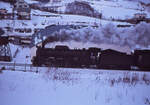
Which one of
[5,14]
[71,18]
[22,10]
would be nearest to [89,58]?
[71,18]

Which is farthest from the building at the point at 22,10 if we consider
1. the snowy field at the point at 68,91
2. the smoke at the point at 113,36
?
the snowy field at the point at 68,91

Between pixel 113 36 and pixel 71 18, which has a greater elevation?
pixel 71 18

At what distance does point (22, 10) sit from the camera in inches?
898

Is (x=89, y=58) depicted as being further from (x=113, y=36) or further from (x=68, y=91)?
(x=68, y=91)

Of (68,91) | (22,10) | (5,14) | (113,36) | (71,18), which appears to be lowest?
(68,91)

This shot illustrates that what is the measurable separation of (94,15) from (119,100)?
19.9 metres

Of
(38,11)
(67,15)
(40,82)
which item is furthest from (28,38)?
(40,82)

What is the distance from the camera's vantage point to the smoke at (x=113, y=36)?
6574 mm

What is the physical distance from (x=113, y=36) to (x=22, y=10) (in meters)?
19.6

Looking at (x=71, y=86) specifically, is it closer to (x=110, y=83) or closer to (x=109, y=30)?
(x=110, y=83)

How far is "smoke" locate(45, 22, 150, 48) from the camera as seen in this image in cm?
657

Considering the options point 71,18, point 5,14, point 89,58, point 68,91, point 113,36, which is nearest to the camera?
point 68,91

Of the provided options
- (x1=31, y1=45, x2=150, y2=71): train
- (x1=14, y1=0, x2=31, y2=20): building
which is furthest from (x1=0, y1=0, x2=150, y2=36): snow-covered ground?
(x1=31, y1=45, x2=150, y2=71): train

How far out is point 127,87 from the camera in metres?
3.90
